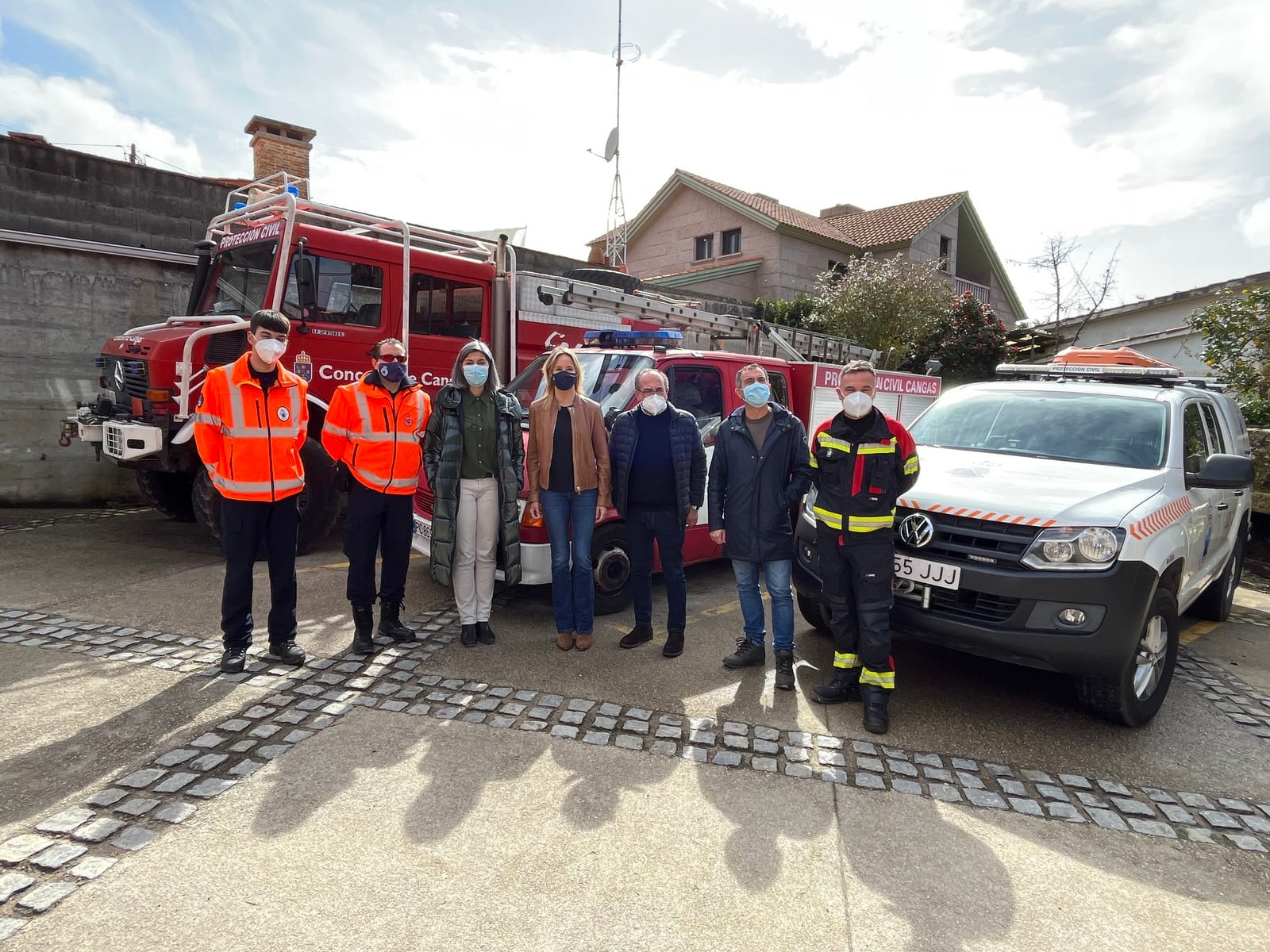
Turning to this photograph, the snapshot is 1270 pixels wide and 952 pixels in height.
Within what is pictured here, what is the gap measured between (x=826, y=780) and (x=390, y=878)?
1.80 meters

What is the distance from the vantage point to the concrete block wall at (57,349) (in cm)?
834

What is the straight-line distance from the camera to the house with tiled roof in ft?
69.5

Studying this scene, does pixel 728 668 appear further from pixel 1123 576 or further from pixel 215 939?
pixel 215 939

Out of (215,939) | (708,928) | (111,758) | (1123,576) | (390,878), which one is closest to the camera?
(215,939)

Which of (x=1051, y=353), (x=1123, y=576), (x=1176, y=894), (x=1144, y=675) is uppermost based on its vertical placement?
(x=1051, y=353)

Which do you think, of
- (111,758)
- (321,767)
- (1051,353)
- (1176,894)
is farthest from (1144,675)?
(1051,353)

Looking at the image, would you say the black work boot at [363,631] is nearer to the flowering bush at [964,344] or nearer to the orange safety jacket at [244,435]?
the orange safety jacket at [244,435]

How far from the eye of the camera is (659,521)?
14.9 ft

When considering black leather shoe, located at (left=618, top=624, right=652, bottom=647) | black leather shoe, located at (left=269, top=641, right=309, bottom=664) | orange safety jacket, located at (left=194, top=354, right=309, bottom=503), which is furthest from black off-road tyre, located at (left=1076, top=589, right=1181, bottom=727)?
orange safety jacket, located at (left=194, top=354, right=309, bottom=503)

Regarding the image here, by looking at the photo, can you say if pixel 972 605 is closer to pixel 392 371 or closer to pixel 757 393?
pixel 757 393


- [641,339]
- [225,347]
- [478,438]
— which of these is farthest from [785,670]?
[225,347]

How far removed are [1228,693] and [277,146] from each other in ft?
41.9

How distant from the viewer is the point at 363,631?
4457 mm

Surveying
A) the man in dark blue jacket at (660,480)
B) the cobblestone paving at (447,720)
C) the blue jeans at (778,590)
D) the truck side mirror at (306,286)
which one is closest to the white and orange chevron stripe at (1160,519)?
the cobblestone paving at (447,720)
